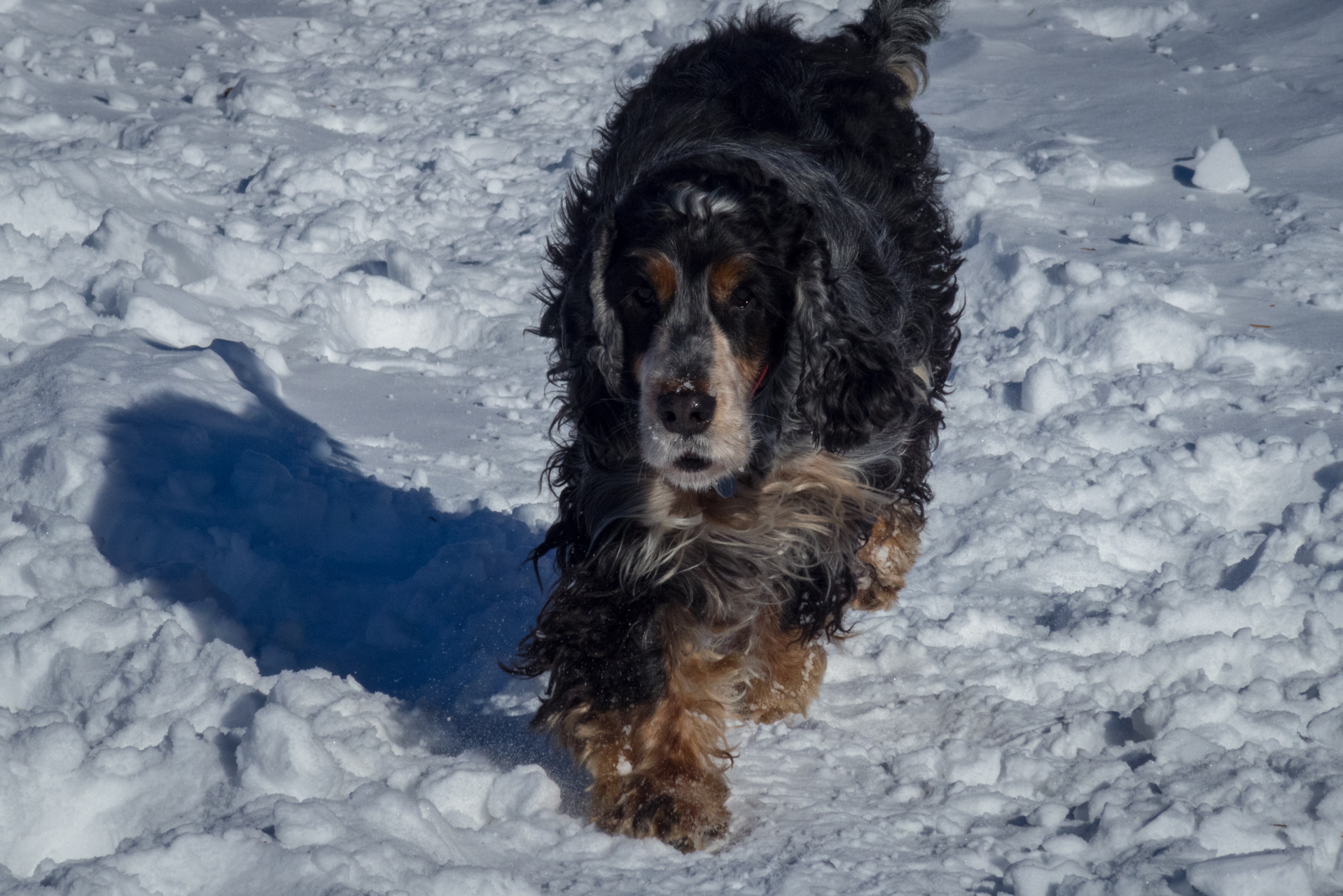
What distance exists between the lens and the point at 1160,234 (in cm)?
527

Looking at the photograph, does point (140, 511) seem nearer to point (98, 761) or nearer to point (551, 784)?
point (98, 761)

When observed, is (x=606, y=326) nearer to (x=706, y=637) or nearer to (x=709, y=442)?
(x=709, y=442)

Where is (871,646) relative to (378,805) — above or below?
below

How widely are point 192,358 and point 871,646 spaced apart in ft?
8.09

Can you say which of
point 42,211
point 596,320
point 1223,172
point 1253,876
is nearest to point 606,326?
point 596,320

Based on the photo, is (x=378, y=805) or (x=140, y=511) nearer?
(x=378, y=805)

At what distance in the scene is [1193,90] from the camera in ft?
22.5

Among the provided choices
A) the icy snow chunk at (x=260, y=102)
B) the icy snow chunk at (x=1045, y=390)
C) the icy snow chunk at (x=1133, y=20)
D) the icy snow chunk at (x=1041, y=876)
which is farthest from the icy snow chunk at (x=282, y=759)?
the icy snow chunk at (x=1133, y=20)

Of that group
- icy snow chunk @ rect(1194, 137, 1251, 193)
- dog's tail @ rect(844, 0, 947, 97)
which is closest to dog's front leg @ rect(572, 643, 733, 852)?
dog's tail @ rect(844, 0, 947, 97)

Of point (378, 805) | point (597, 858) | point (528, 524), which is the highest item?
point (378, 805)

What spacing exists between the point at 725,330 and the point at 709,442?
26cm

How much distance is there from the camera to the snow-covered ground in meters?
2.25

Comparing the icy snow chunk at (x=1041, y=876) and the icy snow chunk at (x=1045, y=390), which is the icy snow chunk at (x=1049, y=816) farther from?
the icy snow chunk at (x=1045, y=390)

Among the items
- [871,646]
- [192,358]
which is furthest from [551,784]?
[192,358]
